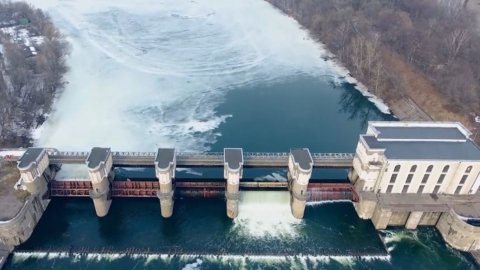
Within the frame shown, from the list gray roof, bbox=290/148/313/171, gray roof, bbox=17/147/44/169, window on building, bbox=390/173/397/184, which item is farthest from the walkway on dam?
window on building, bbox=390/173/397/184

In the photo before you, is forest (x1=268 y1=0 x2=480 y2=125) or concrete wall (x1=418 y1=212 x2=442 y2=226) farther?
forest (x1=268 y1=0 x2=480 y2=125)

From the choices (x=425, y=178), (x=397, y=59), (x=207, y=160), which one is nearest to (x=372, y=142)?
(x=425, y=178)

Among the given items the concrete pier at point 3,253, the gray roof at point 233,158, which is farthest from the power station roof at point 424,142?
the concrete pier at point 3,253

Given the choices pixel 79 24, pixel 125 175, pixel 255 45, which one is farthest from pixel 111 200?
pixel 79 24

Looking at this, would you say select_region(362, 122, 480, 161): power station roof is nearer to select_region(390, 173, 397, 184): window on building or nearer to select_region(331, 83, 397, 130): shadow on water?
select_region(390, 173, 397, 184): window on building

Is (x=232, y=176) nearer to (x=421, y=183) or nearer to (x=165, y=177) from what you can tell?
(x=165, y=177)

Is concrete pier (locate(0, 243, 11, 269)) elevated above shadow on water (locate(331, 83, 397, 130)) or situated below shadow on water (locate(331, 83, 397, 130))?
above

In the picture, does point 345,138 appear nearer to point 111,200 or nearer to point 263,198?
point 263,198
